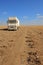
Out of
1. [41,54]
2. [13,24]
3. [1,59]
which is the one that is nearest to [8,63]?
[1,59]

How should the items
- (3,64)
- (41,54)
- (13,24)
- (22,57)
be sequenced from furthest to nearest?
1. (13,24)
2. (41,54)
3. (22,57)
4. (3,64)

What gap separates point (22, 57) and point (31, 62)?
3.68 ft

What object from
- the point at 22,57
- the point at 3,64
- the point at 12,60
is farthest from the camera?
the point at 22,57

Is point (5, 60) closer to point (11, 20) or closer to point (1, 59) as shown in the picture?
point (1, 59)

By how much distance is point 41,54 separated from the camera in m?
13.1

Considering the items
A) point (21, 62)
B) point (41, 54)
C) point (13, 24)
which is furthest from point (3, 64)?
point (13, 24)

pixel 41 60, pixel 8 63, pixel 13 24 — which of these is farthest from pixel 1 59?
pixel 13 24

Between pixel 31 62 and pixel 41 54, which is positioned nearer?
pixel 31 62

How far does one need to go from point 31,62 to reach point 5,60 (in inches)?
57.9

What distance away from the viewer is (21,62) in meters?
10.9

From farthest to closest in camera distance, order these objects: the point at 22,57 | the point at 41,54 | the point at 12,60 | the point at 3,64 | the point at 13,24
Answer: the point at 13,24
the point at 41,54
the point at 22,57
the point at 12,60
the point at 3,64

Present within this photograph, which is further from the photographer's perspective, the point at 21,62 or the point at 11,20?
the point at 11,20

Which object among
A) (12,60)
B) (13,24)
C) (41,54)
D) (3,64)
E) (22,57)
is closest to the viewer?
(3,64)

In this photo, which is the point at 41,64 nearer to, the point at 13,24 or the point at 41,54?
the point at 41,54
